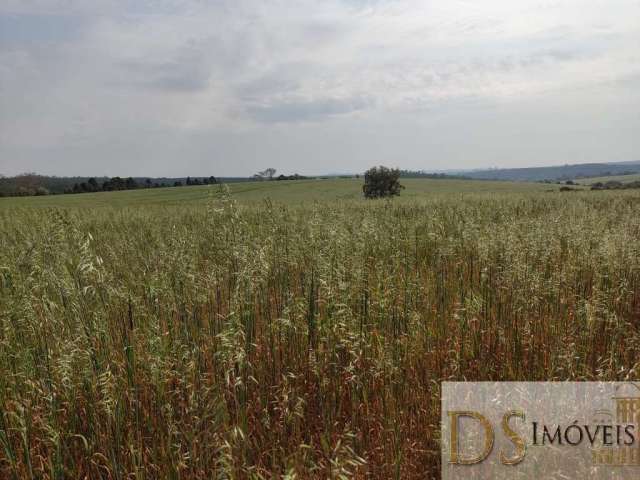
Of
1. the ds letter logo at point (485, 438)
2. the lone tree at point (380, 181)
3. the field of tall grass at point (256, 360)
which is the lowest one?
the ds letter logo at point (485, 438)

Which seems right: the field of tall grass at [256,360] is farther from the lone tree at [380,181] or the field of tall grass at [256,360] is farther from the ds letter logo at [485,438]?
the lone tree at [380,181]

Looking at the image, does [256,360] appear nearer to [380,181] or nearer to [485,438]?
[485,438]

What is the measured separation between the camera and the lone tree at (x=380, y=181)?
43.7 meters

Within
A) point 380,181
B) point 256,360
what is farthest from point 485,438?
point 380,181

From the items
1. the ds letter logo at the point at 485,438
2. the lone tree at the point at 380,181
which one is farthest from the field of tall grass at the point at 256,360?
the lone tree at the point at 380,181

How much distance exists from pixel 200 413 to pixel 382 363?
1.22m

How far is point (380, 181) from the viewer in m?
43.9

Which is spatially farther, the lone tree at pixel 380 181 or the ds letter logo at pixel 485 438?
the lone tree at pixel 380 181

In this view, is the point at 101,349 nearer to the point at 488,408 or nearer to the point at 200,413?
the point at 200,413

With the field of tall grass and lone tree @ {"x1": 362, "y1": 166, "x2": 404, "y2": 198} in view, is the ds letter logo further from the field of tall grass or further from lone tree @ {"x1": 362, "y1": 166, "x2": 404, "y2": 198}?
lone tree @ {"x1": 362, "y1": 166, "x2": 404, "y2": 198}

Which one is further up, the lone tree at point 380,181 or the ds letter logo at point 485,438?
the lone tree at point 380,181

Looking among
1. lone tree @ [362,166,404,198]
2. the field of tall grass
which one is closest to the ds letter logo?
the field of tall grass

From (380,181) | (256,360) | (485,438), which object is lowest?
(485,438)

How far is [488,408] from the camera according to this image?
240 centimetres
